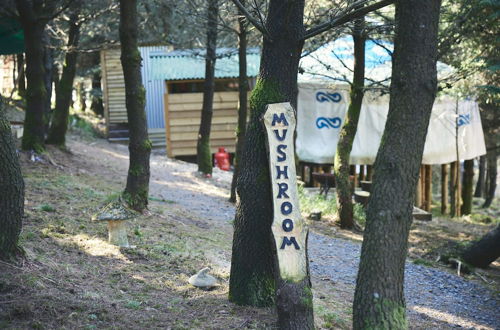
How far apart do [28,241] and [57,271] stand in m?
1.03

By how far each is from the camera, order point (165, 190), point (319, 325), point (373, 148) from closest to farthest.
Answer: point (319, 325), point (165, 190), point (373, 148)

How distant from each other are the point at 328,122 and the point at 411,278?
11.1 meters

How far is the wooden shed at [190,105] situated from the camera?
933 inches

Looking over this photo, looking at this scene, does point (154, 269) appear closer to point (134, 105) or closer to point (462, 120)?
point (134, 105)

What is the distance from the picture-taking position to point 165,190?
15492 mm

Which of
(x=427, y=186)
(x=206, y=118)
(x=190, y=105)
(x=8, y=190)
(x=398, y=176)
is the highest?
(x=190, y=105)

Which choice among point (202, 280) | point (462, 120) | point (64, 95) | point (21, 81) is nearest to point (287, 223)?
point (202, 280)

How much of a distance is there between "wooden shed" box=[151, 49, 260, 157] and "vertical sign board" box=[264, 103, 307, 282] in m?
17.8

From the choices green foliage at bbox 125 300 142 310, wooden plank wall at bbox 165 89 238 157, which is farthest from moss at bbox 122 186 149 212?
wooden plank wall at bbox 165 89 238 157

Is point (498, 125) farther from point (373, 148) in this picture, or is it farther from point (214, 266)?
point (214, 266)

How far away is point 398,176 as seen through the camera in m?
5.76

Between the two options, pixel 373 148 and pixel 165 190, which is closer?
pixel 165 190

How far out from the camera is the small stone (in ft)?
22.9

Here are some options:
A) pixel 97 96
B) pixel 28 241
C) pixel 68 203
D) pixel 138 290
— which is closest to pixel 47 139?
pixel 68 203
